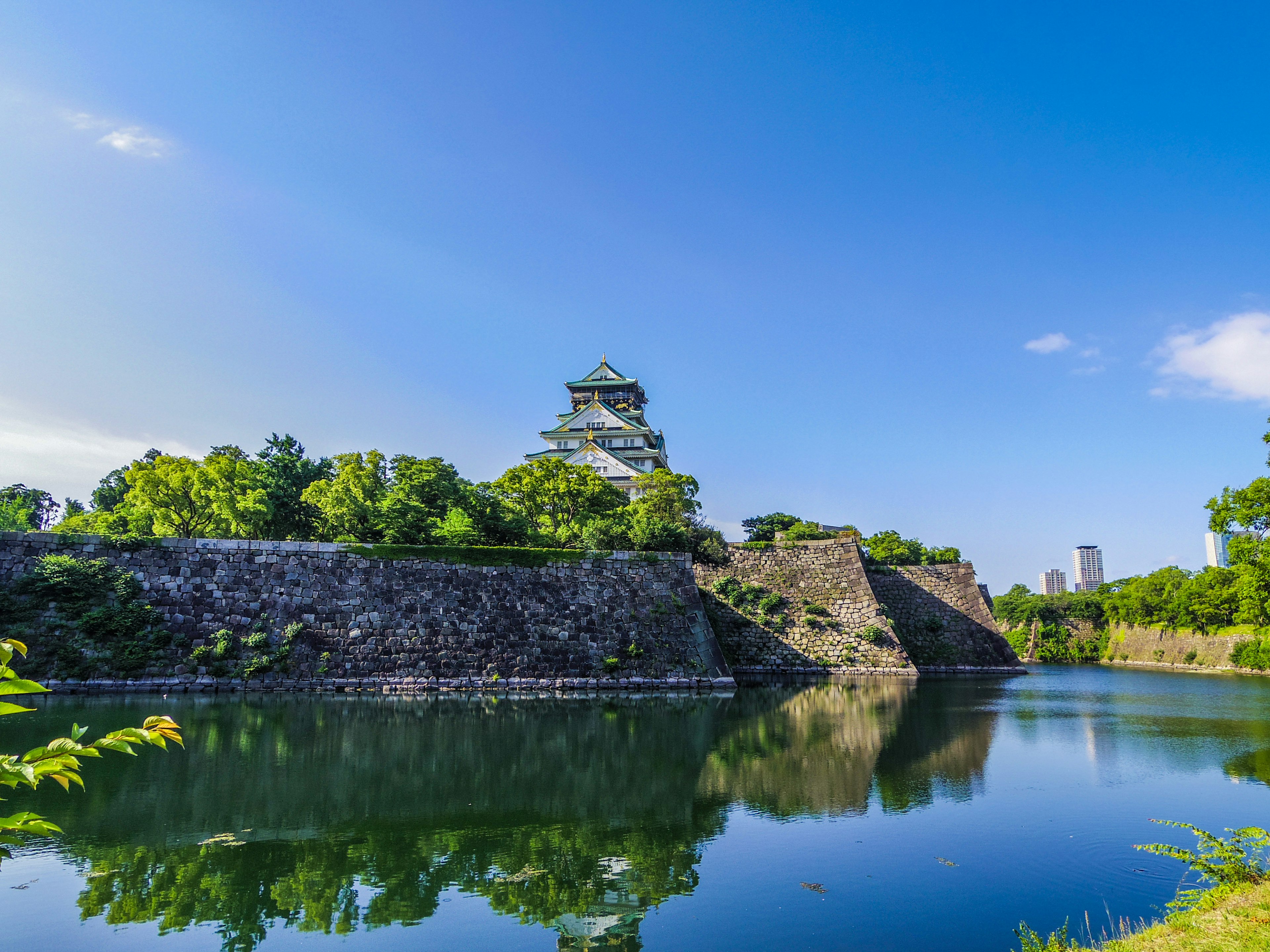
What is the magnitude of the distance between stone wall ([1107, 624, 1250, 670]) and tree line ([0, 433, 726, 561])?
2992 centimetres

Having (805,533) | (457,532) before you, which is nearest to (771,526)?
(805,533)

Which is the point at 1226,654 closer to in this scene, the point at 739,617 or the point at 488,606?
the point at 739,617

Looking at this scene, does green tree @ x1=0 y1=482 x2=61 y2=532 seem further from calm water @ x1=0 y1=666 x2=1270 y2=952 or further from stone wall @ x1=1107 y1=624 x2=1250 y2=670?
stone wall @ x1=1107 y1=624 x2=1250 y2=670

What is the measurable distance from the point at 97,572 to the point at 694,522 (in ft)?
69.1

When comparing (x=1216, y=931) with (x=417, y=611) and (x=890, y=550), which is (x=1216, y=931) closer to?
(x=417, y=611)

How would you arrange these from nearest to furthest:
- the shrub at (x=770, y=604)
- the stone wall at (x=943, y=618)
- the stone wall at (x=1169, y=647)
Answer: the shrub at (x=770, y=604) → the stone wall at (x=943, y=618) → the stone wall at (x=1169, y=647)

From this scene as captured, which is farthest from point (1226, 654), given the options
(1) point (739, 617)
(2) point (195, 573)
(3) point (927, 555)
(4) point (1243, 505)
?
(2) point (195, 573)

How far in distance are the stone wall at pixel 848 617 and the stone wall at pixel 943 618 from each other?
35mm

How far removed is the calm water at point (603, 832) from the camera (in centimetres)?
537

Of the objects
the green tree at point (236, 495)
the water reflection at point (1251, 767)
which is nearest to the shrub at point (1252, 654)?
the water reflection at point (1251, 767)

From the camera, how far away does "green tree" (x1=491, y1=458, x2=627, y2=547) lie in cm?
3200

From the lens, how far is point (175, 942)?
4949mm

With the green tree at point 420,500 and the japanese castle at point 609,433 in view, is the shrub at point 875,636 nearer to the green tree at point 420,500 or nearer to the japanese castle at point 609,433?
the green tree at point 420,500

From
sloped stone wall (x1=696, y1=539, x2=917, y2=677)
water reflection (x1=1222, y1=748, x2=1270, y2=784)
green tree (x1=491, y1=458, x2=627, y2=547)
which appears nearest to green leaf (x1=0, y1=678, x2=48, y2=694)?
water reflection (x1=1222, y1=748, x2=1270, y2=784)
